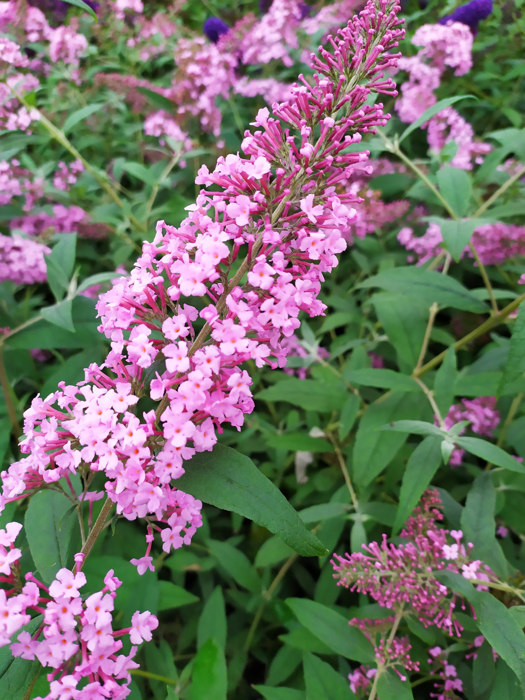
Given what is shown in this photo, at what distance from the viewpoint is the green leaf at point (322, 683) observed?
130 centimetres

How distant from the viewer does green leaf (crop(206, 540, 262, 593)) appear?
5.88ft

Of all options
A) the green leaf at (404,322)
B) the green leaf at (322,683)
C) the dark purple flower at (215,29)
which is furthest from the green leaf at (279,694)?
the dark purple flower at (215,29)

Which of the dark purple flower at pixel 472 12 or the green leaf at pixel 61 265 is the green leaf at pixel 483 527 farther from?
the dark purple flower at pixel 472 12

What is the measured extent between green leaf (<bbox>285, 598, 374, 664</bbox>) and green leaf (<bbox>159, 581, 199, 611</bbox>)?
0.39 metres

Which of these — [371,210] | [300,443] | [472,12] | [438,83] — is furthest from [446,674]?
[472,12]

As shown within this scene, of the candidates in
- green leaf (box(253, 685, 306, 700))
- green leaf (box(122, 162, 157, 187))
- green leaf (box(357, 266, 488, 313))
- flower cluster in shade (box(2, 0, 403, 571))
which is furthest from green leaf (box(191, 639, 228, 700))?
green leaf (box(122, 162, 157, 187))

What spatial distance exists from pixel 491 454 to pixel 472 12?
10.0ft

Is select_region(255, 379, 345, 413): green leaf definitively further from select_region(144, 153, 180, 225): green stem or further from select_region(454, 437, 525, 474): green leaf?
select_region(144, 153, 180, 225): green stem

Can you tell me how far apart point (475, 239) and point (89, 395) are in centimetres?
208

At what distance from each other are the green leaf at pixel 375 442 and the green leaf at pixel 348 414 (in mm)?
58

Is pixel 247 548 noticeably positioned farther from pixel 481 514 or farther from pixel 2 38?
pixel 2 38

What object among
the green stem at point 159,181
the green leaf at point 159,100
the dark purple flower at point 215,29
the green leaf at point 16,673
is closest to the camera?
the green leaf at point 16,673

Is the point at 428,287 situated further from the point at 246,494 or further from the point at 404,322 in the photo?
the point at 246,494

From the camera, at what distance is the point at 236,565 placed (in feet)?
5.95
